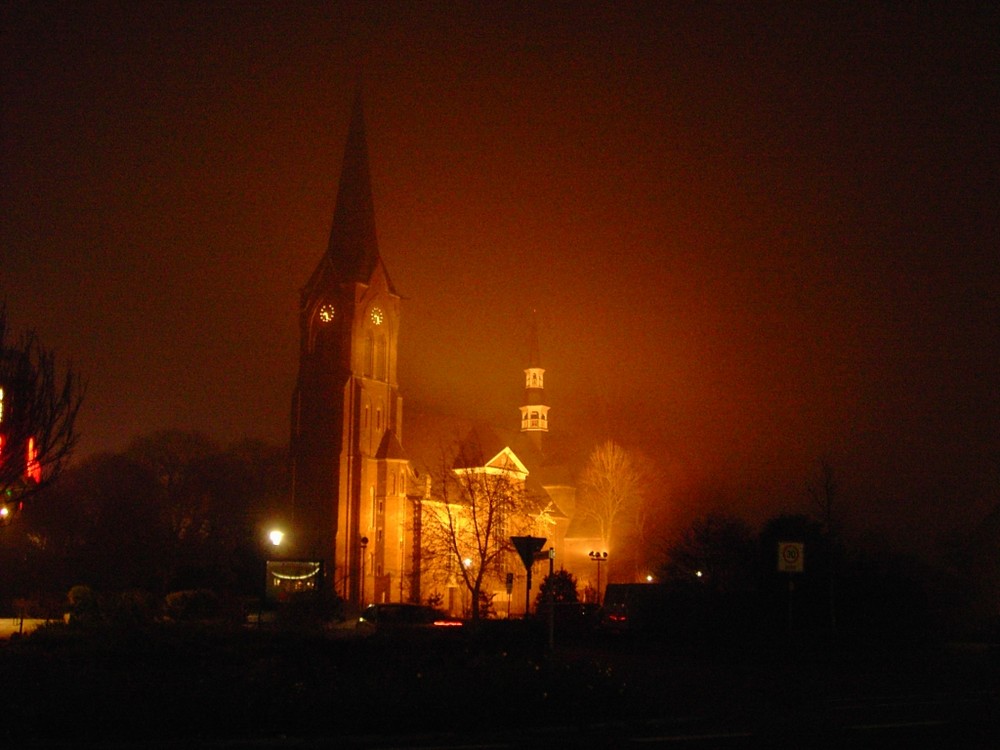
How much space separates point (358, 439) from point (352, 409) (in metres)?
2.23

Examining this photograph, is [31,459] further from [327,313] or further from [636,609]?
[327,313]

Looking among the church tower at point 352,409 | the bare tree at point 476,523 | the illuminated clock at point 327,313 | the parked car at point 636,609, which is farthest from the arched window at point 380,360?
the parked car at point 636,609

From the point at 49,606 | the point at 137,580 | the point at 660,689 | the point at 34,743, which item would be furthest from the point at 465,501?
the point at 34,743

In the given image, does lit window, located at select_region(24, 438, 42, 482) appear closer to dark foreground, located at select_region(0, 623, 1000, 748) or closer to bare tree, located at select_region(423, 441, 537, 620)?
dark foreground, located at select_region(0, 623, 1000, 748)

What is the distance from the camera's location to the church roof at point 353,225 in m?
78.8

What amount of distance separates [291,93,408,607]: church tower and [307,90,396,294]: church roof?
0.08 meters

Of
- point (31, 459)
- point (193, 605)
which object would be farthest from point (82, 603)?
point (31, 459)

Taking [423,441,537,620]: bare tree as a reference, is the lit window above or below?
above

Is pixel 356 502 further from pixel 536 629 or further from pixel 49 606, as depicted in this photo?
pixel 536 629

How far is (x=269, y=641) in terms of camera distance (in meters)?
19.5

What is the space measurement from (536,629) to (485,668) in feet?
20.9

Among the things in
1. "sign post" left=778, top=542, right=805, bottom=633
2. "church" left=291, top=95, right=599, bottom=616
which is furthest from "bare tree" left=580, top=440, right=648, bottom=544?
"sign post" left=778, top=542, right=805, bottom=633

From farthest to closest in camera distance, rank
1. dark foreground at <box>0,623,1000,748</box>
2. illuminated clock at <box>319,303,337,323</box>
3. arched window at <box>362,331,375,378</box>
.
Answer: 1. arched window at <box>362,331,375,378</box>
2. illuminated clock at <box>319,303,337,323</box>
3. dark foreground at <box>0,623,1000,748</box>

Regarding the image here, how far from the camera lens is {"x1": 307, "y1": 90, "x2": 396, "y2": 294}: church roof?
78750mm
